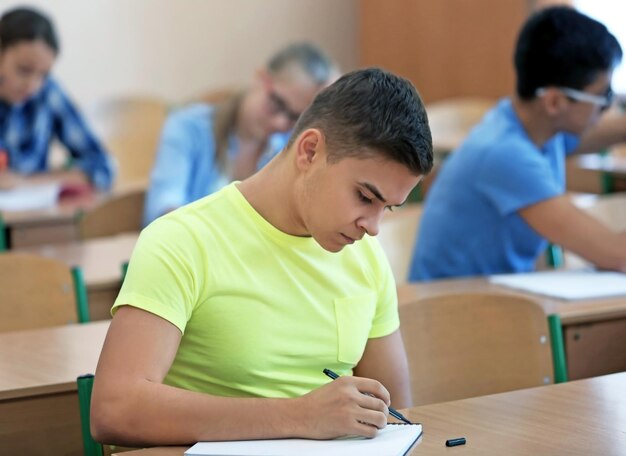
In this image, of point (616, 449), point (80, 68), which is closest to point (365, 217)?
point (616, 449)

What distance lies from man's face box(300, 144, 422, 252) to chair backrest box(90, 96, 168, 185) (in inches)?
150

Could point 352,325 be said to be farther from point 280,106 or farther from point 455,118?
point 455,118

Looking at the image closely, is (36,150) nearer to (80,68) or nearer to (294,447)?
(80,68)

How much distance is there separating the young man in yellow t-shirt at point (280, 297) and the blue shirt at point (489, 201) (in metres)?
1.04

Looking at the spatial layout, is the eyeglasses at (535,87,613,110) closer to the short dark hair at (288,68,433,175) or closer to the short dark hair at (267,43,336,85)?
the short dark hair at (267,43,336,85)

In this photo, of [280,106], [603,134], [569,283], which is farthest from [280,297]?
[603,134]

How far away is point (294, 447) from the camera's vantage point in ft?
4.83

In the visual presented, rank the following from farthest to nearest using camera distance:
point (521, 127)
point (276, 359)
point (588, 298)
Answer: point (521, 127)
point (588, 298)
point (276, 359)

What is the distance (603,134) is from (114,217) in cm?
156

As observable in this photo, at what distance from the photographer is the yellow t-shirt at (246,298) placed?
159cm

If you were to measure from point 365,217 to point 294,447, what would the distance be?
327 mm

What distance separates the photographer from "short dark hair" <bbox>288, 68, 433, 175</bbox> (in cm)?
154

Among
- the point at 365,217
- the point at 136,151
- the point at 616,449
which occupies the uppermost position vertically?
the point at 365,217

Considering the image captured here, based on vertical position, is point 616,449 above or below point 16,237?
above
